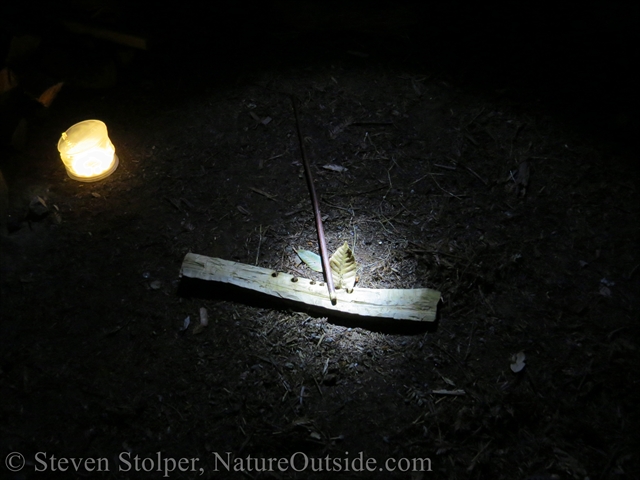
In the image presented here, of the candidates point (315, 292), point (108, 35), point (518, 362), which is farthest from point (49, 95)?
point (518, 362)

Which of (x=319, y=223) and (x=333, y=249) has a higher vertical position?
(x=319, y=223)

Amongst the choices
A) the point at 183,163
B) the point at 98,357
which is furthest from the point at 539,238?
the point at 98,357

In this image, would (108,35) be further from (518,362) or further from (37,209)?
(518,362)

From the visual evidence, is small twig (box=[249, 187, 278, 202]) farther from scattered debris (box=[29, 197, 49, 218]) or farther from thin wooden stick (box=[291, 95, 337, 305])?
scattered debris (box=[29, 197, 49, 218])

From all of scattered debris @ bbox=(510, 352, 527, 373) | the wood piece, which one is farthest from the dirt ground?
the wood piece

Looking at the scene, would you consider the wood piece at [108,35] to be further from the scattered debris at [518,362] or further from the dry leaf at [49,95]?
the scattered debris at [518,362]

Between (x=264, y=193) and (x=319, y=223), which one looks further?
(x=264, y=193)
